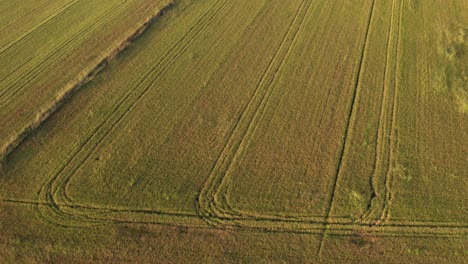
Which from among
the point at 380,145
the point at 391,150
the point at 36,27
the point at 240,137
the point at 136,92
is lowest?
the point at 391,150

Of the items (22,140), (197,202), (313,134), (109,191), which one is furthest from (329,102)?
(22,140)

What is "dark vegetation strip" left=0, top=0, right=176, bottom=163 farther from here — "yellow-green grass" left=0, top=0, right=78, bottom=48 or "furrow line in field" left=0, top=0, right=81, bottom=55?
"yellow-green grass" left=0, top=0, right=78, bottom=48

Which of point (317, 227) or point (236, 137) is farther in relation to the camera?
point (236, 137)

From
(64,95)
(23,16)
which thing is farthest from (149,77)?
(23,16)

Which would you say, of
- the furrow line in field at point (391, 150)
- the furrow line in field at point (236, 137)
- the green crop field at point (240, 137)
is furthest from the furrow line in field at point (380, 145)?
A: the furrow line in field at point (236, 137)

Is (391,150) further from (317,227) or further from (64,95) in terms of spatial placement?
(64,95)

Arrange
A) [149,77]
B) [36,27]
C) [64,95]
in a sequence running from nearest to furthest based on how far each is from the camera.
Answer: [64,95] → [149,77] → [36,27]
